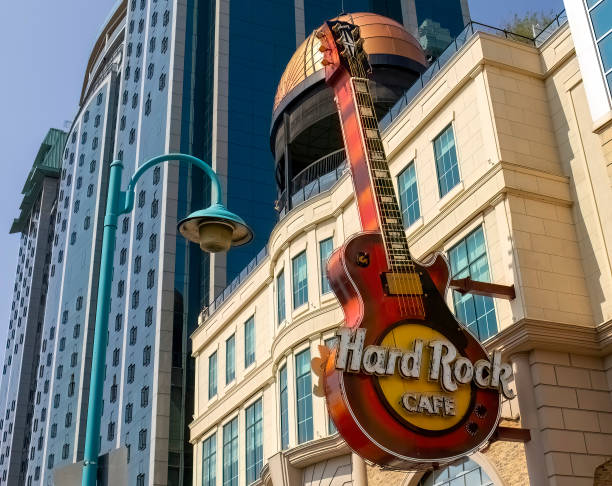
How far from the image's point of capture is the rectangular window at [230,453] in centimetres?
3419

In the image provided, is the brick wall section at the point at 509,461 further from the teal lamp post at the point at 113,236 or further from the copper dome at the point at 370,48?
the copper dome at the point at 370,48

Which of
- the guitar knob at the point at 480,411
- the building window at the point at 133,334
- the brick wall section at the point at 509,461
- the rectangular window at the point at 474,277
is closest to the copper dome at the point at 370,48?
the rectangular window at the point at 474,277

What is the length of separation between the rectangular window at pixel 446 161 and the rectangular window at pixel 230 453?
1522cm

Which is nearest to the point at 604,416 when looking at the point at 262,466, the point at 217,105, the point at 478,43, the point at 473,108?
the point at 473,108

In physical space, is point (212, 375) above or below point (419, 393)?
above

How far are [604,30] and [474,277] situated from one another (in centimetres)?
A: 670

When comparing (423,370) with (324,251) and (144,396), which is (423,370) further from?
(144,396)

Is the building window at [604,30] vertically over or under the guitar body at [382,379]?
over

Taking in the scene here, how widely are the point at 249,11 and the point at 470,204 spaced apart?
169 feet

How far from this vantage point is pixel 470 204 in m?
22.8

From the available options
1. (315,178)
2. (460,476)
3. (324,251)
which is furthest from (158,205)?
(460,476)

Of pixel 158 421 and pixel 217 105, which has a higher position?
pixel 217 105

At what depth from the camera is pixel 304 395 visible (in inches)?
1097

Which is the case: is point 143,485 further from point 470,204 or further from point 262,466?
point 470,204
